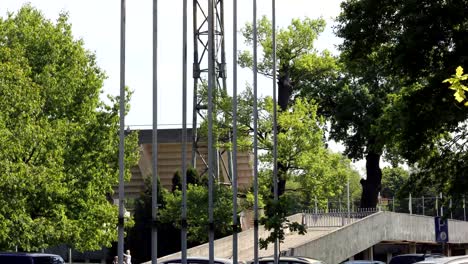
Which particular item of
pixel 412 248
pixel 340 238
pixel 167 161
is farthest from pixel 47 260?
pixel 167 161

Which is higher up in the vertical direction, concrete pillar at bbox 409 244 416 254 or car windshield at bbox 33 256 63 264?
car windshield at bbox 33 256 63 264

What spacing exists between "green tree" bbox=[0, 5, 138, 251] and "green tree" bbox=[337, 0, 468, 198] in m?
11.7

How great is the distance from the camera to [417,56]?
1054 inches

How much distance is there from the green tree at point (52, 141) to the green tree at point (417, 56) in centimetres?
1172

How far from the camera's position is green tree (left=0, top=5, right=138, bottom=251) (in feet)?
113

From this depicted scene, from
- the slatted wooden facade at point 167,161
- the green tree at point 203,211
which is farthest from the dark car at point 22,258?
the slatted wooden facade at point 167,161

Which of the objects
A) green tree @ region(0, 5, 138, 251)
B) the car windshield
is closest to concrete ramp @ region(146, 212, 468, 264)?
green tree @ region(0, 5, 138, 251)

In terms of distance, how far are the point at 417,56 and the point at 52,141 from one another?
50.3ft

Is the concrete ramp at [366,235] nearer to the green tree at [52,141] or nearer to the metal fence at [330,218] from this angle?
the metal fence at [330,218]

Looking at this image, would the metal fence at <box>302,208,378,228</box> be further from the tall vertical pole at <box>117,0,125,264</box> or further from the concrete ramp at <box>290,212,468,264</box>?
the tall vertical pole at <box>117,0,125,264</box>

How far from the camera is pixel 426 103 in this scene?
87.5ft

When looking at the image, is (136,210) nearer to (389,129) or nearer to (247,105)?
(247,105)

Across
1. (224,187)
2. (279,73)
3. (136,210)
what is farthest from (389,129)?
(136,210)

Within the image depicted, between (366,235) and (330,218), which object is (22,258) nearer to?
(366,235)
